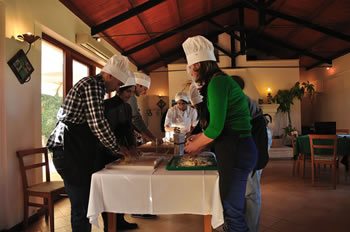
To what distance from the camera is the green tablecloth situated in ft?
14.4

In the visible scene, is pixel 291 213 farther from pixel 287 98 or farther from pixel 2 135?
pixel 287 98

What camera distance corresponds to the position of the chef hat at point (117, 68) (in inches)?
74.5

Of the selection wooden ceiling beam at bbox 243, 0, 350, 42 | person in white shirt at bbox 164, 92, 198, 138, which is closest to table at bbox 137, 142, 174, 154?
person in white shirt at bbox 164, 92, 198, 138

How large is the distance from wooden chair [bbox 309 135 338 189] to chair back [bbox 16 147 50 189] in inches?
149

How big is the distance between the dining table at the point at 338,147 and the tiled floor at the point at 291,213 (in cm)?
47

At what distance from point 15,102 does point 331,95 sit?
9173 millimetres

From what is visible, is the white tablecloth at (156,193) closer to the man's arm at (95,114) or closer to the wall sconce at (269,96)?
the man's arm at (95,114)

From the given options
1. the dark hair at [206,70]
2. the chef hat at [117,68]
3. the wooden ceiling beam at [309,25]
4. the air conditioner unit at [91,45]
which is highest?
the wooden ceiling beam at [309,25]

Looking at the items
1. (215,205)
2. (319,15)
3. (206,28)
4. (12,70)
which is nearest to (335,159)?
(215,205)

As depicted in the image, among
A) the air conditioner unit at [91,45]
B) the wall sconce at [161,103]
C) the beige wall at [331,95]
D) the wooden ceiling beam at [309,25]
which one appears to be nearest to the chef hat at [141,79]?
the air conditioner unit at [91,45]

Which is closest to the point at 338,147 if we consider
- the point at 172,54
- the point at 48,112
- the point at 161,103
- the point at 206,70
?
the point at 206,70

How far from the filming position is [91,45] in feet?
14.6

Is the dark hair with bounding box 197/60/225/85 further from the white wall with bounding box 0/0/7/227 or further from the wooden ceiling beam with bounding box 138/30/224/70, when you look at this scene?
the wooden ceiling beam with bounding box 138/30/224/70

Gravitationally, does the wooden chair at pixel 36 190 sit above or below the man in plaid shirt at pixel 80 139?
below
